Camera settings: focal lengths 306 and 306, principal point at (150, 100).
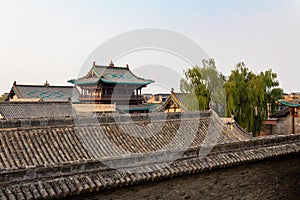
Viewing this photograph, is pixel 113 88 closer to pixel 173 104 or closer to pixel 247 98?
pixel 173 104

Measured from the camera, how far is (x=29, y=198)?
17.0ft

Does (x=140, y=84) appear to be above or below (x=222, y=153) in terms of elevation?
above

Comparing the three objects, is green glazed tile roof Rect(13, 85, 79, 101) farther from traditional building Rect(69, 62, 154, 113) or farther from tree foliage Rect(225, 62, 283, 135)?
tree foliage Rect(225, 62, 283, 135)

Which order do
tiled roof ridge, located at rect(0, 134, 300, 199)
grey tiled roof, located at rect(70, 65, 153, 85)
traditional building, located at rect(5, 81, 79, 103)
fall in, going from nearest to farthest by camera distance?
tiled roof ridge, located at rect(0, 134, 300, 199) → grey tiled roof, located at rect(70, 65, 153, 85) → traditional building, located at rect(5, 81, 79, 103)

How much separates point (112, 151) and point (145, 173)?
87.5 inches

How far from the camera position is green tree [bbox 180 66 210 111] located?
22438mm

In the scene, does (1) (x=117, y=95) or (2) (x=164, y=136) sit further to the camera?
(1) (x=117, y=95)

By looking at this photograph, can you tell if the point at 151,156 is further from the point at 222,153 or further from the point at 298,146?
the point at 298,146

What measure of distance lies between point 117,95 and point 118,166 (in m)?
21.3

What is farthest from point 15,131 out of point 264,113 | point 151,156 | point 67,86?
point 67,86

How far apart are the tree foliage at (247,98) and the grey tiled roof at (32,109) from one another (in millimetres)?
12659

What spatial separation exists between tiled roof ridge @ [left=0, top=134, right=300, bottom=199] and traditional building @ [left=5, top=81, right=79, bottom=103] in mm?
26723

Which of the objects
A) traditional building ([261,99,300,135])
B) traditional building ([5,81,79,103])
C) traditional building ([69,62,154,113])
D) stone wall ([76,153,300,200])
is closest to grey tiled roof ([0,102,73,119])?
traditional building ([69,62,154,113])

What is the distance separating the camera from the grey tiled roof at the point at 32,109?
22.0 meters
